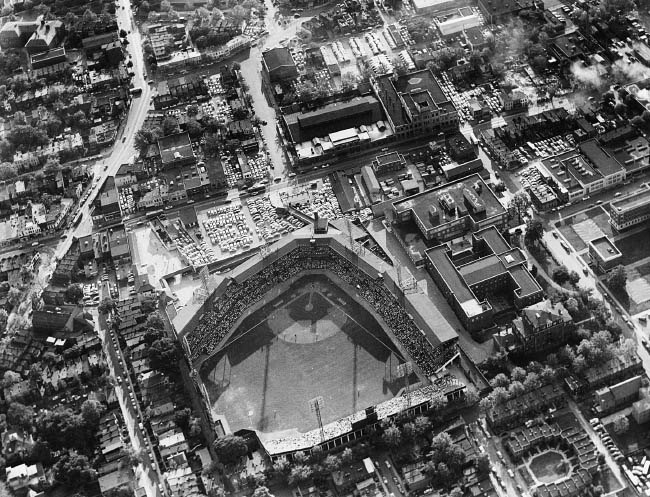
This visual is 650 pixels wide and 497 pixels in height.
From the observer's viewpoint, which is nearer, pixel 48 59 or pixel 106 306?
pixel 106 306

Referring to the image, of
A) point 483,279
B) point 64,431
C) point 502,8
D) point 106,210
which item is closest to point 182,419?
point 64,431

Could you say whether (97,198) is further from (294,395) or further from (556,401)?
(556,401)

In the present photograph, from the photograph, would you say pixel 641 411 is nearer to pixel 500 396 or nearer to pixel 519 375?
pixel 519 375

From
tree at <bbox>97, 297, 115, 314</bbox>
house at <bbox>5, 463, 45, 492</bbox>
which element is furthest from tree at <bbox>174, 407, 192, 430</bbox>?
tree at <bbox>97, 297, 115, 314</bbox>

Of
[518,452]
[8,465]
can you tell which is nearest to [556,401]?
[518,452]

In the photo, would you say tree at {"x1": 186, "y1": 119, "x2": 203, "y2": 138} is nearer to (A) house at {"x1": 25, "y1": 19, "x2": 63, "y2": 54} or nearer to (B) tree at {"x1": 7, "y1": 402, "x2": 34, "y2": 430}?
(A) house at {"x1": 25, "y1": 19, "x2": 63, "y2": 54}

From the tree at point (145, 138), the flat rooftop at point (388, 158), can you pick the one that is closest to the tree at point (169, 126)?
the tree at point (145, 138)
